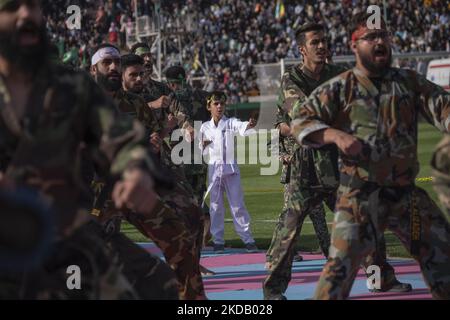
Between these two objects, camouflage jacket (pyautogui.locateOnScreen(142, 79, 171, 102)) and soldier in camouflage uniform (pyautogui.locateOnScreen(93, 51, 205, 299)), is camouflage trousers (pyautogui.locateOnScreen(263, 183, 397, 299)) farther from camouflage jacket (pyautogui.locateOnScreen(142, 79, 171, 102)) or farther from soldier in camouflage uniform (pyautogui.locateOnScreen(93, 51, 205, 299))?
camouflage jacket (pyautogui.locateOnScreen(142, 79, 171, 102))

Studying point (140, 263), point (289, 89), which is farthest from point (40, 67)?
point (289, 89)

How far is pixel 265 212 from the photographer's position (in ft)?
60.5

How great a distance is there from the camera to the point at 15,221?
4449mm

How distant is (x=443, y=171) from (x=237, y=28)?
51.0m

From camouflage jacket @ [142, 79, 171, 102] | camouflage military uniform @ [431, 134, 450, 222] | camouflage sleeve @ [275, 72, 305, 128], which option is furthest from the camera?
camouflage jacket @ [142, 79, 171, 102]

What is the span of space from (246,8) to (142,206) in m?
53.9

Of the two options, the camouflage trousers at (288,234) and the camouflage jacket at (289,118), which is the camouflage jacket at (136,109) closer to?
the camouflage jacket at (289,118)

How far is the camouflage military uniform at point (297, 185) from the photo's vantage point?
30.5 feet

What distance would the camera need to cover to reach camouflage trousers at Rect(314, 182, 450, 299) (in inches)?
266

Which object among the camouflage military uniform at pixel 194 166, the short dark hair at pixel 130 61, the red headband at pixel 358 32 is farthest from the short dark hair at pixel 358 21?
the camouflage military uniform at pixel 194 166

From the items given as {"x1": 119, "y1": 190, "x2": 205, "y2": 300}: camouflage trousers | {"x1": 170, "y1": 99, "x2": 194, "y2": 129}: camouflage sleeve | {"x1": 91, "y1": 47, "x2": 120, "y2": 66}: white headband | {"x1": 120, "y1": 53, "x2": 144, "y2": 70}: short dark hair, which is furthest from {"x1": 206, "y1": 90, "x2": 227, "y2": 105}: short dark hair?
{"x1": 119, "y1": 190, "x2": 205, "y2": 300}: camouflage trousers

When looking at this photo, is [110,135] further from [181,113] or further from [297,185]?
[181,113]

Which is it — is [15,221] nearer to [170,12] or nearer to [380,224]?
[380,224]

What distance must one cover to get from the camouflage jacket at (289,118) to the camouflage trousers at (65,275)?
4.59 meters
